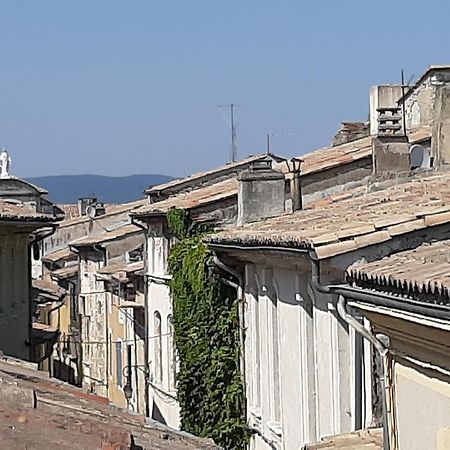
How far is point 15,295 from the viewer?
83.4ft

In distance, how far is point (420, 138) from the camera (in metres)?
20.9

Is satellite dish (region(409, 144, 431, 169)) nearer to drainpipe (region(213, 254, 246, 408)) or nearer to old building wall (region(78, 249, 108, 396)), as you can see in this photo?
drainpipe (region(213, 254, 246, 408))

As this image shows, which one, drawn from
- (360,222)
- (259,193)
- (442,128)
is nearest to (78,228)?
(259,193)

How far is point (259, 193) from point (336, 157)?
223cm

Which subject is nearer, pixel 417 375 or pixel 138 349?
pixel 417 375

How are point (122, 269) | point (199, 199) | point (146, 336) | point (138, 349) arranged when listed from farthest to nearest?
point (122, 269) < point (138, 349) < point (146, 336) < point (199, 199)

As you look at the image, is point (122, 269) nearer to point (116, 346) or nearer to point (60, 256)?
point (116, 346)

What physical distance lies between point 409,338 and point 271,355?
997 cm

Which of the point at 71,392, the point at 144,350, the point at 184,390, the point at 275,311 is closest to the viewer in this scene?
the point at 71,392

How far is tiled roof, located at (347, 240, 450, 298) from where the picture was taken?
6844 mm

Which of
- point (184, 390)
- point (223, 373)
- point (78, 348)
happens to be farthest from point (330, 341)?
point (78, 348)

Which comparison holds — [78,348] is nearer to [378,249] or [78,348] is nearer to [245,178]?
[245,178]

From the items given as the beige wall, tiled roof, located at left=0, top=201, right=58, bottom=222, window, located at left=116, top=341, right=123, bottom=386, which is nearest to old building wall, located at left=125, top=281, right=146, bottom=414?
window, located at left=116, top=341, right=123, bottom=386

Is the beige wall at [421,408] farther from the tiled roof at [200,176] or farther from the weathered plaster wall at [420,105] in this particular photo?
the tiled roof at [200,176]
